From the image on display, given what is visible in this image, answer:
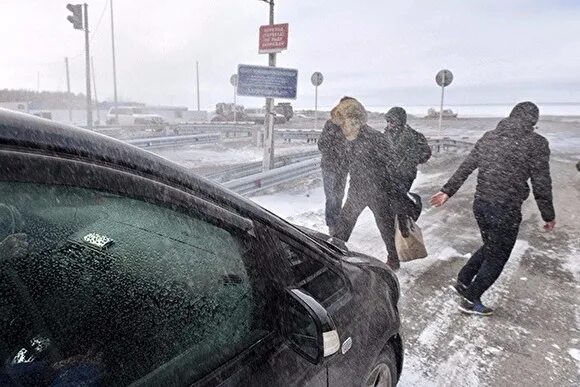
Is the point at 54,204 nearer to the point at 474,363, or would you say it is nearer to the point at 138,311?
the point at 138,311

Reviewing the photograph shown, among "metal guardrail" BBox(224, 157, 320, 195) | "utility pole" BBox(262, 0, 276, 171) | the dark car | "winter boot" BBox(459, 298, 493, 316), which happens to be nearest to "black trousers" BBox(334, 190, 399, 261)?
"winter boot" BBox(459, 298, 493, 316)

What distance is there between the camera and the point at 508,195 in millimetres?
3553

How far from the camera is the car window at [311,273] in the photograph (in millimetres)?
1587

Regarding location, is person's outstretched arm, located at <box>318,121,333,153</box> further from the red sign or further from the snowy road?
the red sign

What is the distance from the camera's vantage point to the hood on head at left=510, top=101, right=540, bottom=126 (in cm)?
353

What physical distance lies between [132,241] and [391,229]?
151 inches

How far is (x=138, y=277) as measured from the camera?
120 cm

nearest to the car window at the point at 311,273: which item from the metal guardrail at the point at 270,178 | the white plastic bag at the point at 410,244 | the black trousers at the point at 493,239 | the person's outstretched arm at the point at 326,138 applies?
the black trousers at the point at 493,239

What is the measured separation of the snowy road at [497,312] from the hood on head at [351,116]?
5.28 ft

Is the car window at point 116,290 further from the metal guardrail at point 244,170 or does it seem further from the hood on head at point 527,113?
the metal guardrail at point 244,170

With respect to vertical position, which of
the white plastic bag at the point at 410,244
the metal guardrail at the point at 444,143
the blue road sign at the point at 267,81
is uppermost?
the blue road sign at the point at 267,81

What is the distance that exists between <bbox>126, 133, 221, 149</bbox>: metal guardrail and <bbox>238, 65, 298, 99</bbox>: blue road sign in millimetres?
5654

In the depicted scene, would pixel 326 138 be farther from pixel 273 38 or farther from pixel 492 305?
pixel 273 38

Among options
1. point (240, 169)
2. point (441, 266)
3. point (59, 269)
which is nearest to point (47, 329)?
point (59, 269)
